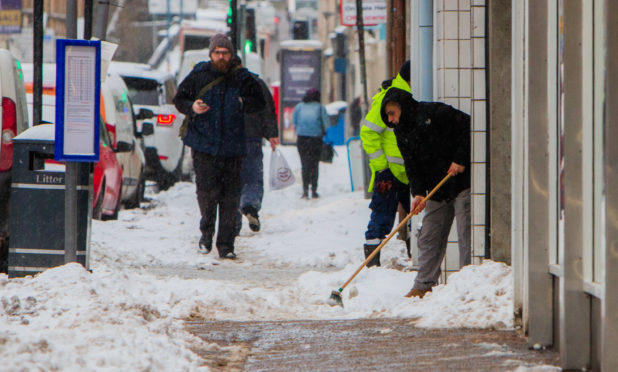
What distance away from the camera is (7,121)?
8.75 m

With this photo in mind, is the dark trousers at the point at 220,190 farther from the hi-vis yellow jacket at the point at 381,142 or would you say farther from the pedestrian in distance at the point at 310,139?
the pedestrian in distance at the point at 310,139

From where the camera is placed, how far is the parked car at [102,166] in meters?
12.5

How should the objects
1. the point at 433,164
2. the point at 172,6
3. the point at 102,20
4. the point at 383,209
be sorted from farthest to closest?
the point at 172,6 < the point at 102,20 < the point at 383,209 < the point at 433,164

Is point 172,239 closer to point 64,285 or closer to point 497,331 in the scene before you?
point 64,285

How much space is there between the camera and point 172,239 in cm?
1225

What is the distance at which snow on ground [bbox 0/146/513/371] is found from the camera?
5.09 meters

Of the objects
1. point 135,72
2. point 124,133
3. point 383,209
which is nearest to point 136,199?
point 124,133

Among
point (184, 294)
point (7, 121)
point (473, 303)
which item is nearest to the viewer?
point (473, 303)

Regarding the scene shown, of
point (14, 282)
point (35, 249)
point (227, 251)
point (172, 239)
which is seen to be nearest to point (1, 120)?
point (35, 249)

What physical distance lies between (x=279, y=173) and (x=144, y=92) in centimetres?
870

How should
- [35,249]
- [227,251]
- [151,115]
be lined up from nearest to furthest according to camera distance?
[35,249], [227,251], [151,115]

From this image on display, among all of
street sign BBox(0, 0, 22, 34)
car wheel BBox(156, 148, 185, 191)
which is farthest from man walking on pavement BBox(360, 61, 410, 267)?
street sign BBox(0, 0, 22, 34)

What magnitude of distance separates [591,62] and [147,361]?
2165 mm

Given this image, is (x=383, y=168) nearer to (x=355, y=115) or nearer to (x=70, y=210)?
(x=70, y=210)
